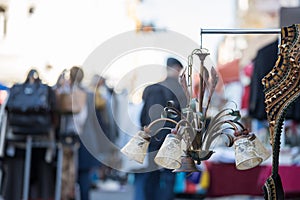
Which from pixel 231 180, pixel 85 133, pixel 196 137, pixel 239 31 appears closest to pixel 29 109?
pixel 85 133

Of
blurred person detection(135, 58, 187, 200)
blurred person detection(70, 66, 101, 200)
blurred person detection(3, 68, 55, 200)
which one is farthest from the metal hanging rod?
blurred person detection(70, 66, 101, 200)

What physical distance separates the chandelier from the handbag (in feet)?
13.8

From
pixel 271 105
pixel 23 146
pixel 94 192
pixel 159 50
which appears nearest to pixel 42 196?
pixel 23 146

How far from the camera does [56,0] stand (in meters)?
14.1

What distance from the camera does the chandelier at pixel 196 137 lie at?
3049 millimetres

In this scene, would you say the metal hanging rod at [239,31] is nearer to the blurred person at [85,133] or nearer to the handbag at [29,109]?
the handbag at [29,109]

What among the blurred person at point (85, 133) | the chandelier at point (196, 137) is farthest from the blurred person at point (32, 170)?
the chandelier at point (196, 137)

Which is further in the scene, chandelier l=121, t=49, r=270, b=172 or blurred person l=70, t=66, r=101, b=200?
blurred person l=70, t=66, r=101, b=200

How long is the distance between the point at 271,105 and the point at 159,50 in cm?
90

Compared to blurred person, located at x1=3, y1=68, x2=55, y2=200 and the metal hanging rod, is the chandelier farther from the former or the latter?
blurred person, located at x1=3, y1=68, x2=55, y2=200

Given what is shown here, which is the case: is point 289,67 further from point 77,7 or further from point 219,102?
point 77,7

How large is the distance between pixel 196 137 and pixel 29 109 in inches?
174

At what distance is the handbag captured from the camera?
24.1 feet

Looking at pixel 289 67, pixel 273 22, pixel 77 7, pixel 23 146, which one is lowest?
pixel 23 146
